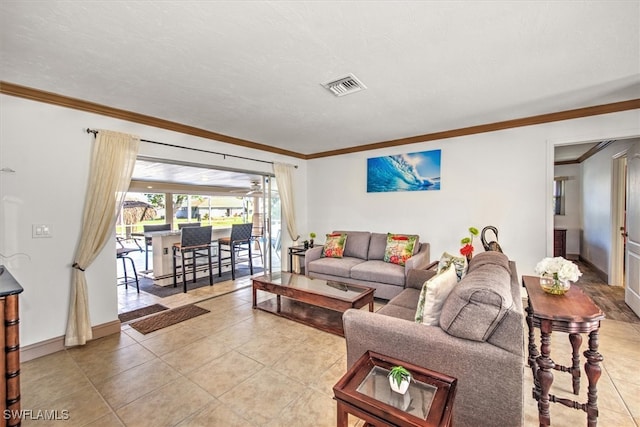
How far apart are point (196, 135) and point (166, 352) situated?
2830 mm

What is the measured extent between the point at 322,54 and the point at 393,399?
7.34 ft

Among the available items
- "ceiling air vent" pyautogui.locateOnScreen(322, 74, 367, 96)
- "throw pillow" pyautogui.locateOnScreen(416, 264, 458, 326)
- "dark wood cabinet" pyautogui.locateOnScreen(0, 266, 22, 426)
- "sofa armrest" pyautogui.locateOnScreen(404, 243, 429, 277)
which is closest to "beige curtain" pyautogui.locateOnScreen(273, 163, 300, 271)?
"sofa armrest" pyautogui.locateOnScreen(404, 243, 429, 277)

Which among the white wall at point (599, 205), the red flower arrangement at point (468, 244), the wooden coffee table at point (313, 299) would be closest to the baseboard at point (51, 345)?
the wooden coffee table at point (313, 299)

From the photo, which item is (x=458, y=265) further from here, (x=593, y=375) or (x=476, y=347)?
(x=476, y=347)

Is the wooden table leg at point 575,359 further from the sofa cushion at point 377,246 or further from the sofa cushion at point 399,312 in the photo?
the sofa cushion at point 377,246

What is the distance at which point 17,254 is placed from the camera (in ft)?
8.18

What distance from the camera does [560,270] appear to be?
71.4 inches

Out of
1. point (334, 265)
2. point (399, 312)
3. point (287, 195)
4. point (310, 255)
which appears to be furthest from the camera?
point (287, 195)

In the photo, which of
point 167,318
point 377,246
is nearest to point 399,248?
point 377,246

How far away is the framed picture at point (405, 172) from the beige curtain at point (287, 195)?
1572 mm

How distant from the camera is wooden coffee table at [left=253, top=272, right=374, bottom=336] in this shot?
9.64 feet

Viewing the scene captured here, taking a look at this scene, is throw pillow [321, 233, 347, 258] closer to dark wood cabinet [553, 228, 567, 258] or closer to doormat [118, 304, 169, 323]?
doormat [118, 304, 169, 323]

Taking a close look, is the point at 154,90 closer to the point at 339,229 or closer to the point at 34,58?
the point at 34,58

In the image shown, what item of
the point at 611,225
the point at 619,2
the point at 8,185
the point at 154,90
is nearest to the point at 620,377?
the point at 619,2
